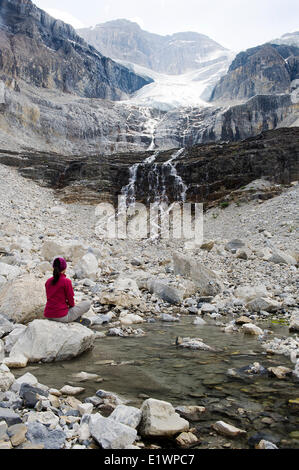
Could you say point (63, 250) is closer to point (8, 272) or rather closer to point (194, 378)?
point (8, 272)

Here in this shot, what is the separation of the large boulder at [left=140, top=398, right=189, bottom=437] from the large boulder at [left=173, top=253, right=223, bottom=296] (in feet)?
24.9

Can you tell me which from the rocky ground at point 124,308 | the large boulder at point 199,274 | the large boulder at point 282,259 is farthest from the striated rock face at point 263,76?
the large boulder at point 199,274

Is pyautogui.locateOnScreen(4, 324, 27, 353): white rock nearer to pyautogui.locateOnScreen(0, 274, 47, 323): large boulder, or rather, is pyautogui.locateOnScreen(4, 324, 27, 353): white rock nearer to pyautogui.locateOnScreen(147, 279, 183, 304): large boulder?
pyautogui.locateOnScreen(0, 274, 47, 323): large boulder

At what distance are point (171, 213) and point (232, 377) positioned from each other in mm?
27334

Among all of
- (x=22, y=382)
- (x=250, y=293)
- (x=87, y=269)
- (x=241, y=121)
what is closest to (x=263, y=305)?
(x=250, y=293)

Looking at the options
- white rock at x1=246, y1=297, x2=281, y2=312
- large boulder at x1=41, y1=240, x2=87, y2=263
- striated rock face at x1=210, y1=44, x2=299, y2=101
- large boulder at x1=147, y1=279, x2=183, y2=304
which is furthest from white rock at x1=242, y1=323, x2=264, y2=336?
striated rock face at x1=210, y1=44, x2=299, y2=101

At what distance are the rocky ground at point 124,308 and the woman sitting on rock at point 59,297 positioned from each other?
0.21 metres

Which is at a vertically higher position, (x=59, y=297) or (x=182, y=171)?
(x=182, y=171)

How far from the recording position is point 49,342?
5.00 m

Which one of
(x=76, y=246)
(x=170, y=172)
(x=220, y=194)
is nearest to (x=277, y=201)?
(x=220, y=194)

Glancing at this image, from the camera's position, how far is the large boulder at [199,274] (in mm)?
10656

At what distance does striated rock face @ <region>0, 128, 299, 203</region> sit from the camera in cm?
3369

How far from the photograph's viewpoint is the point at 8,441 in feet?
8.52

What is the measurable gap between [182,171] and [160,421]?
116 feet
